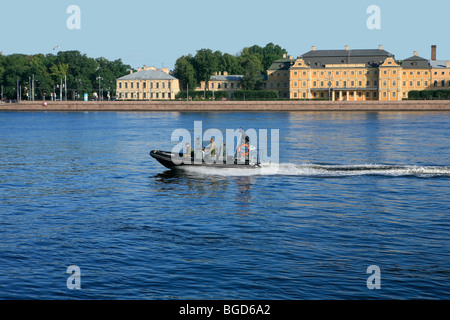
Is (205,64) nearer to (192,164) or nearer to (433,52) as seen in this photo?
(433,52)

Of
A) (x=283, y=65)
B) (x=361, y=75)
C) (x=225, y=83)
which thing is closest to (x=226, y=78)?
(x=225, y=83)

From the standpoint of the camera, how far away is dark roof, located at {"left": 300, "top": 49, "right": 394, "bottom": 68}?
156 meters

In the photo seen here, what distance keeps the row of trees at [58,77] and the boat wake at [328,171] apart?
439 feet

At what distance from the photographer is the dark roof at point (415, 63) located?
158 m

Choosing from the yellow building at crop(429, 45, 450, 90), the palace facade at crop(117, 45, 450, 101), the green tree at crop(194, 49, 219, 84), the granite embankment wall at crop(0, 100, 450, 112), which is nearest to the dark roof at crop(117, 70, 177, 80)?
the green tree at crop(194, 49, 219, 84)

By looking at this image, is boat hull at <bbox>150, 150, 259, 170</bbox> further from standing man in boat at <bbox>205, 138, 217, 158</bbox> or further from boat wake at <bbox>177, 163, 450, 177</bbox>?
standing man in boat at <bbox>205, 138, 217, 158</bbox>

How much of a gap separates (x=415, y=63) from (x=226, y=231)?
5867 inches

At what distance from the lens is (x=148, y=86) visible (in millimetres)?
175625

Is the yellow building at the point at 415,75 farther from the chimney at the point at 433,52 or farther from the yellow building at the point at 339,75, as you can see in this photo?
the chimney at the point at 433,52

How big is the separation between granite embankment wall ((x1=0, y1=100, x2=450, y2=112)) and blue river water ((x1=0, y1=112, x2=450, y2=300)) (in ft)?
303

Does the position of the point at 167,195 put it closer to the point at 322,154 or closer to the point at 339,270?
the point at 339,270

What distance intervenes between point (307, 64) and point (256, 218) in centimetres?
14225

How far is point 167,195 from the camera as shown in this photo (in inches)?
1104
